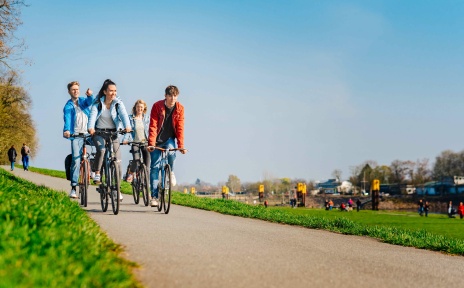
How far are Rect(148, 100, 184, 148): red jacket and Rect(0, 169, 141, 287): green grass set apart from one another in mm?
5125

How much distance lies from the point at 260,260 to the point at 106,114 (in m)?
6.00

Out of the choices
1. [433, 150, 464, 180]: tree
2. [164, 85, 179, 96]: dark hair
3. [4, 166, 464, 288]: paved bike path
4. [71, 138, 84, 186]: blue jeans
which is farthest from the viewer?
[433, 150, 464, 180]: tree

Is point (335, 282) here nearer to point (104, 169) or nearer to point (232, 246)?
point (232, 246)

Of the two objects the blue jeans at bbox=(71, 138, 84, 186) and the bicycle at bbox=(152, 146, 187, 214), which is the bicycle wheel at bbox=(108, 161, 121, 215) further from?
the blue jeans at bbox=(71, 138, 84, 186)

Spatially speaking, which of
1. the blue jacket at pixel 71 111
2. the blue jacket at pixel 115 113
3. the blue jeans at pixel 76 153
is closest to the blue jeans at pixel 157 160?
the blue jacket at pixel 115 113

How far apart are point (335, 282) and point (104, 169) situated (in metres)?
6.62

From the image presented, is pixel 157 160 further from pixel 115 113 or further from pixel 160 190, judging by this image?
pixel 115 113

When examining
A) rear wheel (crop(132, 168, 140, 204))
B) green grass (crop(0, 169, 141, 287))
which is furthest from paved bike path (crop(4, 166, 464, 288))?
rear wheel (crop(132, 168, 140, 204))

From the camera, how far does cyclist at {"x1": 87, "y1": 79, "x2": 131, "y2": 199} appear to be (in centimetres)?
1062

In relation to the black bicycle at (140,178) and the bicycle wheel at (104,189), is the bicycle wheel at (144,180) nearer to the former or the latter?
the black bicycle at (140,178)

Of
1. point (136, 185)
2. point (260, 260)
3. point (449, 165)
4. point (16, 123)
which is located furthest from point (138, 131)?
point (449, 165)

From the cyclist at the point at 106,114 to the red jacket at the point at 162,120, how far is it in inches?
25.2

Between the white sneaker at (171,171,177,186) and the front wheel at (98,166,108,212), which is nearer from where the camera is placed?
the front wheel at (98,166,108,212)

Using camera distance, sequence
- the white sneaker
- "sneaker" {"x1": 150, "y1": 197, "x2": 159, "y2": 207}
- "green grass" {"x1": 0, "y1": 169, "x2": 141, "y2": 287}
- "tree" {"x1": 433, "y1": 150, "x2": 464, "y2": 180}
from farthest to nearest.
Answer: "tree" {"x1": 433, "y1": 150, "x2": 464, "y2": 180} → "sneaker" {"x1": 150, "y1": 197, "x2": 159, "y2": 207} → the white sneaker → "green grass" {"x1": 0, "y1": 169, "x2": 141, "y2": 287}
